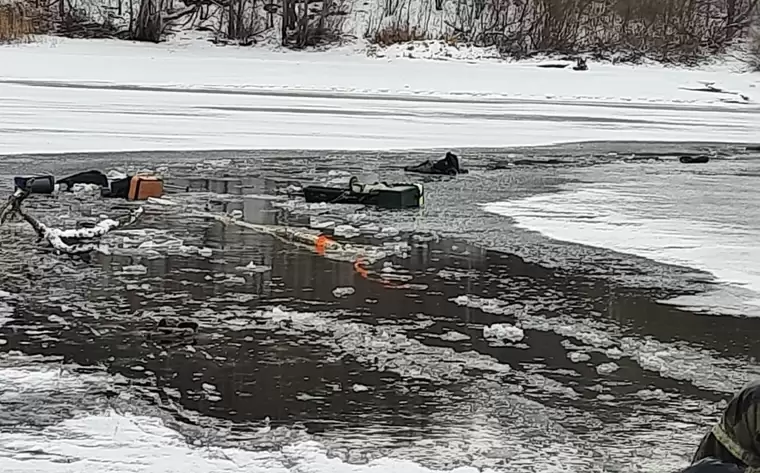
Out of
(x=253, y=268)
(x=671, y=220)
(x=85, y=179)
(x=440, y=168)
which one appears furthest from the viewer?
(x=440, y=168)

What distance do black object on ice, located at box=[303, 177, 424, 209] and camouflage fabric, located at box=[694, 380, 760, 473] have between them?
6557 millimetres

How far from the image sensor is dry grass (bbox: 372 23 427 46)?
1560 inches

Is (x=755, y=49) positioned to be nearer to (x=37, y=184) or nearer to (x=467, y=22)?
(x=467, y=22)

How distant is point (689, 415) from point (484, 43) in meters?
37.3

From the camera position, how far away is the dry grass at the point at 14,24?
115 feet

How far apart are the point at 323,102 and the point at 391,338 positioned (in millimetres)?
17504

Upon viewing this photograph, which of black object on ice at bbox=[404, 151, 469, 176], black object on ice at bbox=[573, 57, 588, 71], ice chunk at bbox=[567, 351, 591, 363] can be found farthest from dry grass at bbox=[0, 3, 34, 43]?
ice chunk at bbox=[567, 351, 591, 363]

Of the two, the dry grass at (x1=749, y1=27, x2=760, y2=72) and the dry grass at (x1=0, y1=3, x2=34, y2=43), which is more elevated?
the dry grass at (x1=749, y1=27, x2=760, y2=72)

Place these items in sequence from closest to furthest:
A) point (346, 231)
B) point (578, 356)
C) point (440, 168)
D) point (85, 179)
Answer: point (578, 356)
point (346, 231)
point (85, 179)
point (440, 168)

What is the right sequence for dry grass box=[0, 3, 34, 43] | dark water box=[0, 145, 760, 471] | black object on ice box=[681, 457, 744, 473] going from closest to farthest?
black object on ice box=[681, 457, 744, 473], dark water box=[0, 145, 760, 471], dry grass box=[0, 3, 34, 43]

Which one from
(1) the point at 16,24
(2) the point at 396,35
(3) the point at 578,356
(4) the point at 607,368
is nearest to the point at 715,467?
(4) the point at 607,368

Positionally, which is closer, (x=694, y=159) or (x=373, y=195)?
(x=373, y=195)

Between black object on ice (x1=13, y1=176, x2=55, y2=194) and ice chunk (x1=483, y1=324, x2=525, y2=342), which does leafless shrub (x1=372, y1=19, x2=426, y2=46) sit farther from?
ice chunk (x1=483, y1=324, x2=525, y2=342)

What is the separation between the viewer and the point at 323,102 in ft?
74.5
